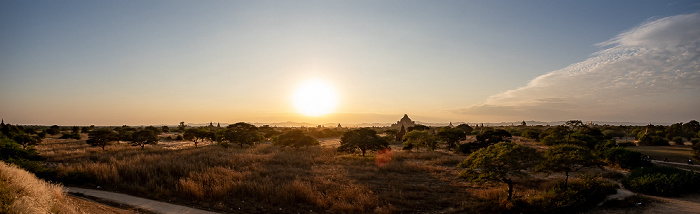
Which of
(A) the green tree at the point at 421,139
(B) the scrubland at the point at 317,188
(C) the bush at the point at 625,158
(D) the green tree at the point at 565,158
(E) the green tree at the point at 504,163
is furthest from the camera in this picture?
(A) the green tree at the point at 421,139

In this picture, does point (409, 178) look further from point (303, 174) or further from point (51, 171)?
point (51, 171)

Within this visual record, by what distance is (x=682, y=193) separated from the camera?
15.0 metres

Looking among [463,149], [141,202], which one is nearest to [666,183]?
[463,149]

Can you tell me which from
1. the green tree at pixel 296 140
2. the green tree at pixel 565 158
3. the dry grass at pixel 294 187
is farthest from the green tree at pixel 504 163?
the green tree at pixel 296 140

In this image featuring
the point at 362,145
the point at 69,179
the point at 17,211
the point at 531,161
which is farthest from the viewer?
the point at 362,145

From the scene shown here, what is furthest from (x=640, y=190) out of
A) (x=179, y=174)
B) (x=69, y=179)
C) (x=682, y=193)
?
(x=69, y=179)

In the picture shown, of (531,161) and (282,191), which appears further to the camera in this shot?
(282,191)

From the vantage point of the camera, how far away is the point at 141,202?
45.2ft

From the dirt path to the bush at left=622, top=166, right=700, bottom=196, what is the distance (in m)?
21.9

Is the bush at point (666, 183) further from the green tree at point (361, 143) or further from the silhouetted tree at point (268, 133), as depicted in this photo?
the silhouetted tree at point (268, 133)

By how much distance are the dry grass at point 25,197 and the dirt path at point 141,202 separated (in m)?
2.91

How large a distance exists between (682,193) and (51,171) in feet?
117

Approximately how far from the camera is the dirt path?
1271cm

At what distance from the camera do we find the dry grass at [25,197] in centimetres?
733
